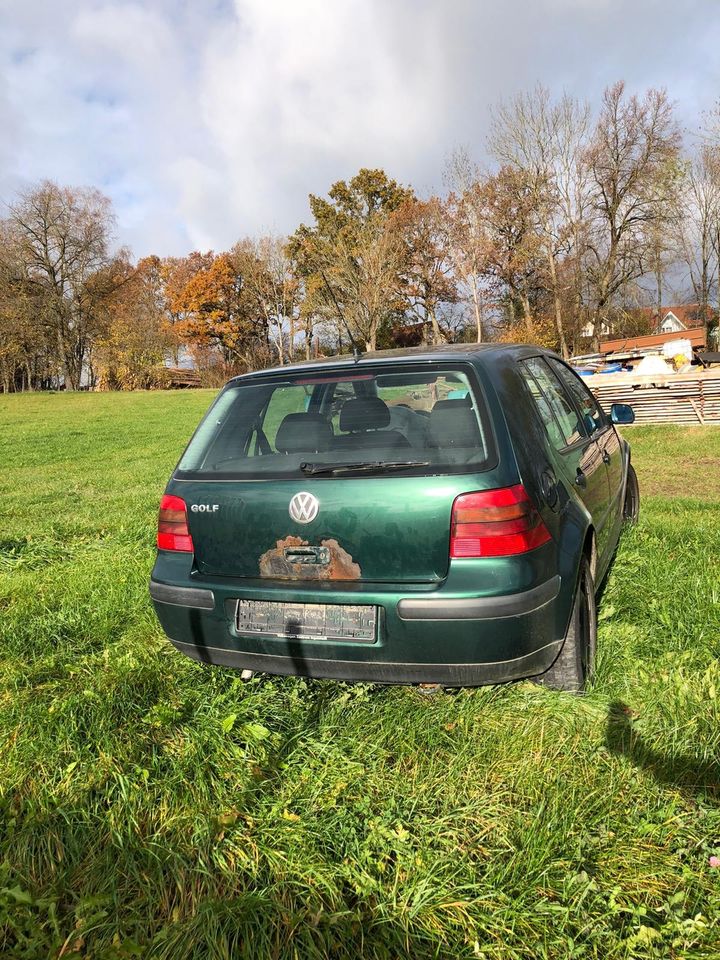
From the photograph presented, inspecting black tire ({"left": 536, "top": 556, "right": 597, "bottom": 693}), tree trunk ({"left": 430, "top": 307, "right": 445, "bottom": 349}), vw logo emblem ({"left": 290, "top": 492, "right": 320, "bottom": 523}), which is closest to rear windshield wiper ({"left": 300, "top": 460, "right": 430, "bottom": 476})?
vw logo emblem ({"left": 290, "top": 492, "right": 320, "bottom": 523})

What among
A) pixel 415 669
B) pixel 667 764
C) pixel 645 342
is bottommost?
pixel 667 764

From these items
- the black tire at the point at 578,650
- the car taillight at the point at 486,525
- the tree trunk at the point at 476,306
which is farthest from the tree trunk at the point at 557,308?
the car taillight at the point at 486,525

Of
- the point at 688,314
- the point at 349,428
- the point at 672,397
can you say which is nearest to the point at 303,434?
the point at 349,428

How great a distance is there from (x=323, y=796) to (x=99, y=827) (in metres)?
0.78

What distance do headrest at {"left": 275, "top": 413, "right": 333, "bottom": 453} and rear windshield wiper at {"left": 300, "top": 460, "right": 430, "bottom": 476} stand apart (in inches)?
5.1

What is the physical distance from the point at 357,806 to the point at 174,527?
4.60 feet

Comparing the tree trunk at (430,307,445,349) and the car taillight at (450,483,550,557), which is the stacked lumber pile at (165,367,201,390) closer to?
the tree trunk at (430,307,445,349)

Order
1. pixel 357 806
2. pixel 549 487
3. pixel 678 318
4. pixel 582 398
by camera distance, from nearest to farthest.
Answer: pixel 357 806 → pixel 549 487 → pixel 582 398 → pixel 678 318

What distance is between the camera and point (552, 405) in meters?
3.43

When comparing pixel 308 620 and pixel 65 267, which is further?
pixel 65 267

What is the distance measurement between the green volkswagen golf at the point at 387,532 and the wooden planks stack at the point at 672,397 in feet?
39.6

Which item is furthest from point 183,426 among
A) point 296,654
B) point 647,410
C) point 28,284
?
point 28,284

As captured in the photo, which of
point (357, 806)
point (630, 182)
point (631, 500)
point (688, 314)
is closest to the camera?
point (357, 806)

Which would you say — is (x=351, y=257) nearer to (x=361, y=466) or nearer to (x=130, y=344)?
(x=130, y=344)
